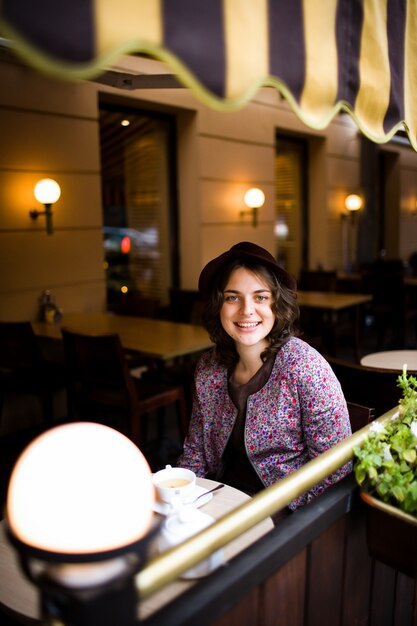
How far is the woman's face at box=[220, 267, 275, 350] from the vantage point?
1.97 metres

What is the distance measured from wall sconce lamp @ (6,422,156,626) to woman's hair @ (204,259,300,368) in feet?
4.07

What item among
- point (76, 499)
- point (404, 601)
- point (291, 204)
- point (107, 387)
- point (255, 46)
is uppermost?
point (291, 204)

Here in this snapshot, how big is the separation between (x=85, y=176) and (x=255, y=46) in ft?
14.6

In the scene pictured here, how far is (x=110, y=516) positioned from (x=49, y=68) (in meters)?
0.69

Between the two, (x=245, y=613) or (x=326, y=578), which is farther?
(x=326, y=578)

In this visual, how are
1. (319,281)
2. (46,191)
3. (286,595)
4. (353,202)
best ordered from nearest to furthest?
(286,595)
(46,191)
(319,281)
(353,202)

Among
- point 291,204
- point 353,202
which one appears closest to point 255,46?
point 291,204

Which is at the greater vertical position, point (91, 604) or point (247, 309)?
point (247, 309)

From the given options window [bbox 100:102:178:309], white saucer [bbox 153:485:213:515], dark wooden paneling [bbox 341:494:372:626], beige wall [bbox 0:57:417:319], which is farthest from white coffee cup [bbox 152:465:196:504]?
window [bbox 100:102:178:309]

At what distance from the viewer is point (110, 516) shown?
801mm

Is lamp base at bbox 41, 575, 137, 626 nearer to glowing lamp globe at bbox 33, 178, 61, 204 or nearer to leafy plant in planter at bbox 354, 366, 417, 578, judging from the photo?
leafy plant in planter at bbox 354, 366, 417, 578

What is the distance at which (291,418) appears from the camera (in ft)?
6.24

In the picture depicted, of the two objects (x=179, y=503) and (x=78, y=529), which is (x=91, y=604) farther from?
(x=179, y=503)

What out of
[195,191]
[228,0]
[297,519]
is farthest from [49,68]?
[195,191]
